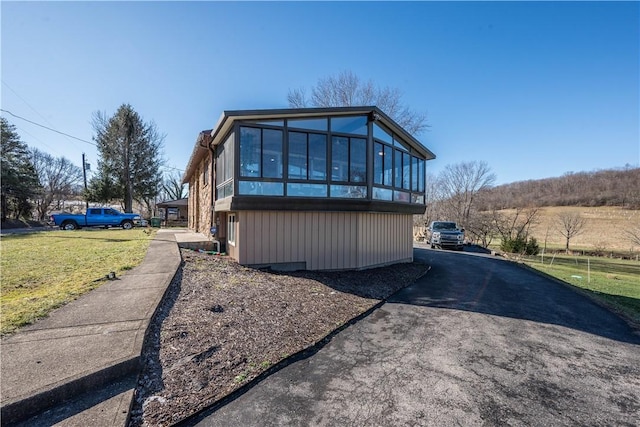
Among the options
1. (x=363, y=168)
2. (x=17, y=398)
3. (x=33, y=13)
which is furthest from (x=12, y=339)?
(x=33, y=13)

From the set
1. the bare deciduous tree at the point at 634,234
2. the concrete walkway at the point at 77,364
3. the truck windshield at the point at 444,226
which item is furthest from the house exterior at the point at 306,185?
the bare deciduous tree at the point at 634,234

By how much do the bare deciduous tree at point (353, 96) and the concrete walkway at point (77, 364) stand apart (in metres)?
21.3

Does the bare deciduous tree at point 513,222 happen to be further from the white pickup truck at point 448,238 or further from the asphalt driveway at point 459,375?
the asphalt driveway at point 459,375

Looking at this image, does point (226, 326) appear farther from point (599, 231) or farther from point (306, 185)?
point (599, 231)

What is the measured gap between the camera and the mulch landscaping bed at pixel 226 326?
284 centimetres

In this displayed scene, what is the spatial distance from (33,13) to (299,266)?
971 cm

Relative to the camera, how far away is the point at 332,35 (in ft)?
38.9

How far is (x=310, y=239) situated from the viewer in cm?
889

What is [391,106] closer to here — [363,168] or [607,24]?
[607,24]

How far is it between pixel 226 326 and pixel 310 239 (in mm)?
4805

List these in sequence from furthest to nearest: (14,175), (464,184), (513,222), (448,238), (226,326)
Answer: (464,184)
(14,175)
(513,222)
(448,238)
(226,326)

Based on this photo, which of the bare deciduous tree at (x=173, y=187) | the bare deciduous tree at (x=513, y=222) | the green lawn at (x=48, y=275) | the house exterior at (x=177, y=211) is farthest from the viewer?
the bare deciduous tree at (x=173, y=187)

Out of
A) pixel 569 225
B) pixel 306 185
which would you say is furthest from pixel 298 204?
pixel 569 225

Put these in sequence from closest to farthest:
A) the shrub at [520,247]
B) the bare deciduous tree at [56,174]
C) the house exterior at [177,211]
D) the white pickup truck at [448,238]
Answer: the shrub at [520,247]
the white pickup truck at [448,238]
the house exterior at [177,211]
the bare deciduous tree at [56,174]
